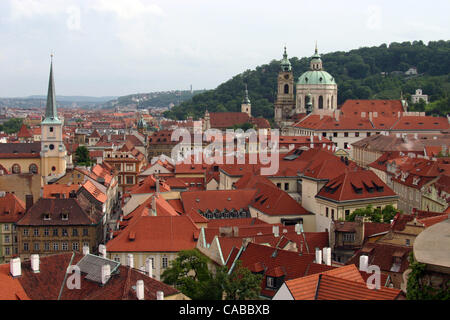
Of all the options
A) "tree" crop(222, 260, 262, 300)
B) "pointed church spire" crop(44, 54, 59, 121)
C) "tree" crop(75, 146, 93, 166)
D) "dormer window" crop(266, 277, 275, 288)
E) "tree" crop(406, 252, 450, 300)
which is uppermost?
"pointed church spire" crop(44, 54, 59, 121)

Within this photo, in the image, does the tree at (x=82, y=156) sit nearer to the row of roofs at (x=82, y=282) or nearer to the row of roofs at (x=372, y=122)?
the row of roofs at (x=372, y=122)

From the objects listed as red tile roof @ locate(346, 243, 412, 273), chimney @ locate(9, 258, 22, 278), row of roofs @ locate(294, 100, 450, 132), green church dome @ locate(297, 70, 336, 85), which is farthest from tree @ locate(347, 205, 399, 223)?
green church dome @ locate(297, 70, 336, 85)

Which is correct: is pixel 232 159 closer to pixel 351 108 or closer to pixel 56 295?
pixel 56 295

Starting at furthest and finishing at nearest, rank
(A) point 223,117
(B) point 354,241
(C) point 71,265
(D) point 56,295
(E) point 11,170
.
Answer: (A) point 223,117
(E) point 11,170
(B) point 354,241
(C) point 71,265
(D) point 56,295

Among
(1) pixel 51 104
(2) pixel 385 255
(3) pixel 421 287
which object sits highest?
(1) pixel 51 104

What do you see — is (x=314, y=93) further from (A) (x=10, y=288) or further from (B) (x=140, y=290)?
(B) (x=140, y=290)

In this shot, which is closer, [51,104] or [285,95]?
[51,104]

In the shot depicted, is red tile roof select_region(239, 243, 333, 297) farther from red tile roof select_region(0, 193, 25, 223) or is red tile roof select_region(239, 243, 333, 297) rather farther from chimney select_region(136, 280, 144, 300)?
red tile roof select_region(0, 193, 25, 223)

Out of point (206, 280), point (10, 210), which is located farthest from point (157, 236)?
point (10, 210)
